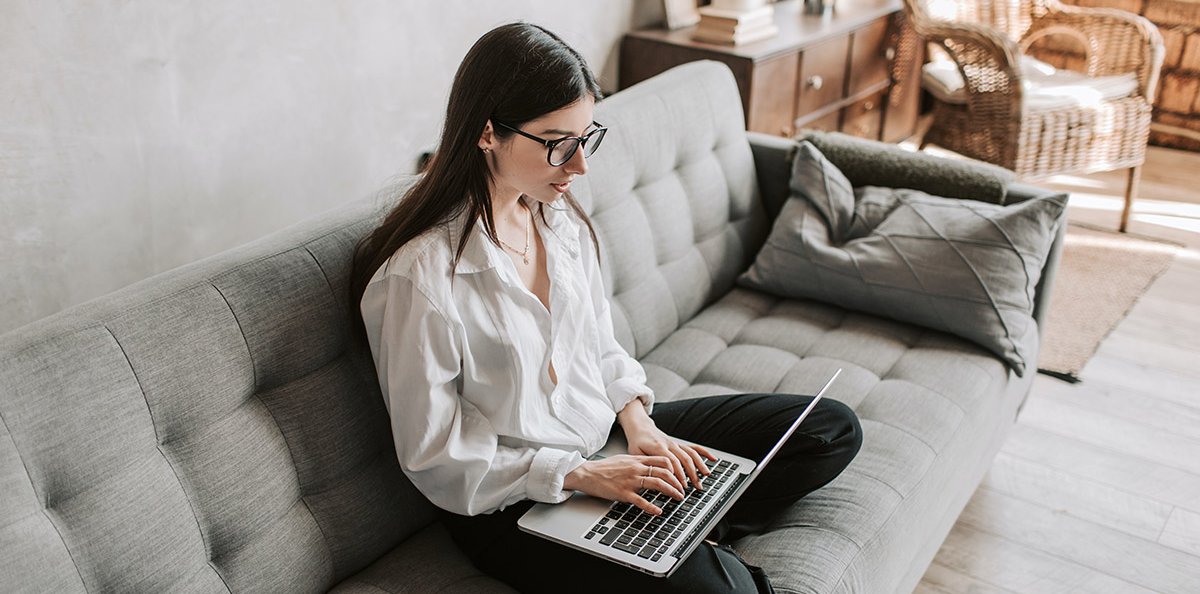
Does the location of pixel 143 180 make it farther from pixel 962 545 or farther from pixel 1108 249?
pixel 1108 249

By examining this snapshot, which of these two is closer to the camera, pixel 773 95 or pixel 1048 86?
pixel 773 95

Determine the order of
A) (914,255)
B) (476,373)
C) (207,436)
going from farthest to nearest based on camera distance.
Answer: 1. (914,255)
2. (476,373)
3. (207,436)

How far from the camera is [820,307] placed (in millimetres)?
2271

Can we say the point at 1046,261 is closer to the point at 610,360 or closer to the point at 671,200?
the point at 671,200

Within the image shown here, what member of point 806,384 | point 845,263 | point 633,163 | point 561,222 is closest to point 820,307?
point 845,263

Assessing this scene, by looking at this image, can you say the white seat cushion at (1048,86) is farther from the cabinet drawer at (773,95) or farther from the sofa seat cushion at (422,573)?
the sofa seat cushion at (422,573)

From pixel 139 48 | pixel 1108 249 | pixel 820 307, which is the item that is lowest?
pixel 1108 249

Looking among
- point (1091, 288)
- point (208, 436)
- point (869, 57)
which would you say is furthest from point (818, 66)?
point (208, 436)

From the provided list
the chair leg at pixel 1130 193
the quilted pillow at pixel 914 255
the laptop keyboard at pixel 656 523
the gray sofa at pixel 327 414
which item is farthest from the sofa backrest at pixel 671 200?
the chair leg at pixel 1130 193

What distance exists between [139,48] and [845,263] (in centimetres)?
140

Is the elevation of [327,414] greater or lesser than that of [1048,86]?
greater

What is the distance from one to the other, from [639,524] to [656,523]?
0.9 inches

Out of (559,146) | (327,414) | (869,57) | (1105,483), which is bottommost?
(1105,483)

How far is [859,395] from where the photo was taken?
6.35 ft
